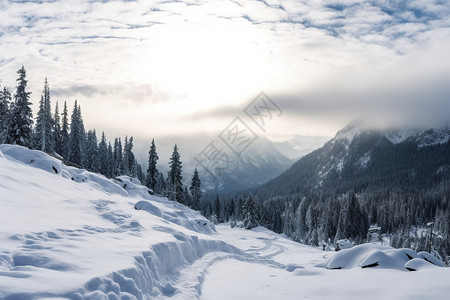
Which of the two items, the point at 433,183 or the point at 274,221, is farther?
the point at 433,183

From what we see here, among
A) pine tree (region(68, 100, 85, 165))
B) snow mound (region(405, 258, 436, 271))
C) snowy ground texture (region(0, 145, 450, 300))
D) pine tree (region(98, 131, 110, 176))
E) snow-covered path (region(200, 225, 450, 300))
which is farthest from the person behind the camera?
pine tree (region(98, 131, 110, 176))

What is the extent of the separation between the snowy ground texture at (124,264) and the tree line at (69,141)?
1119 inches

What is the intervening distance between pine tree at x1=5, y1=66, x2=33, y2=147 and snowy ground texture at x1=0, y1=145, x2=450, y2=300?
27.8 meters

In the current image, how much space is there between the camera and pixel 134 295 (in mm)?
8180

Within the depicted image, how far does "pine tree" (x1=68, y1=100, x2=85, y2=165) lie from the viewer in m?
64.5

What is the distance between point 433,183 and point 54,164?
736ft

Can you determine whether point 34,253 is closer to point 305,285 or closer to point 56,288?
point 56,288

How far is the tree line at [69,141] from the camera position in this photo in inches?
1697

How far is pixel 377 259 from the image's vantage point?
582 inches

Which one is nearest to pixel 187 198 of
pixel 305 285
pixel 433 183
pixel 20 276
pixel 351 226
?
pixel 351 226

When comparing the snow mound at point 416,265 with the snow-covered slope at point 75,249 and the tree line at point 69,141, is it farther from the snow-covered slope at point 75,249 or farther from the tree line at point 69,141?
the tree line at point 69,141

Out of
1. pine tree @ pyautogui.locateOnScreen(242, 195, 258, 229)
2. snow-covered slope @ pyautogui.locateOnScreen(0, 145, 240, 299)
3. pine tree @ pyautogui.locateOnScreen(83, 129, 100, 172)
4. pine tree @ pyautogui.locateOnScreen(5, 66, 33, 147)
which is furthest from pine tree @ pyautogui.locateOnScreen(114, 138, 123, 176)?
snow-covered slope @ pyautogui.locateOnScreen(0, 145, 240, 299)

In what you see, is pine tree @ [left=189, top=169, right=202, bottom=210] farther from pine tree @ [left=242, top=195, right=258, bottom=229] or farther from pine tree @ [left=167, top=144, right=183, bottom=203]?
pine tree @ [left=242, top=195, right=258, bottom=229]

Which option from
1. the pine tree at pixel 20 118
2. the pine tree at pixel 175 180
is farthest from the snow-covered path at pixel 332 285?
the pine tree at pixel 175 180
